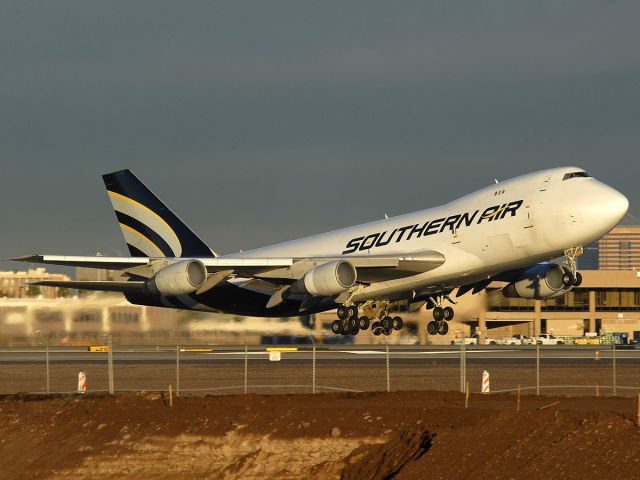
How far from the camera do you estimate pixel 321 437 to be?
29.5 meters

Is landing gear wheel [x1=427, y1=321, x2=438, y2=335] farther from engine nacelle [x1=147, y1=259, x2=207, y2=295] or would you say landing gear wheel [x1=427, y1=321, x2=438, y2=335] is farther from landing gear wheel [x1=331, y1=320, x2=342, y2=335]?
engine nacelle [x1=147, y1=259, x2=207, y2=295]

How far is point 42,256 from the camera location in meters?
47.2

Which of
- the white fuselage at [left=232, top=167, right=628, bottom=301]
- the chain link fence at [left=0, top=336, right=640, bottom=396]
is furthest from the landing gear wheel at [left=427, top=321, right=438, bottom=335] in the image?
the white fuselage at [left=232, top=167, right=628, bottom=301]

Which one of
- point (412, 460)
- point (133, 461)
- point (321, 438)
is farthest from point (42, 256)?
point (412, 460)

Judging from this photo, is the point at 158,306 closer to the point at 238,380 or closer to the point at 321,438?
the point at 238,380

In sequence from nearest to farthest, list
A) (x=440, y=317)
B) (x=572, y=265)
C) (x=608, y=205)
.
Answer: (x=608, y=205)
(x=572, y=265)
(x=440, y=317)

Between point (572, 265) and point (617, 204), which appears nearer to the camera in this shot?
point (617, 204)

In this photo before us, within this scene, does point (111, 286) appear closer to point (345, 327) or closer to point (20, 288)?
point (20, 288)

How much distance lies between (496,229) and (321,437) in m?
18.5

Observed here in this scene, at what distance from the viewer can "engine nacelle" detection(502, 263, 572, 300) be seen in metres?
52.4

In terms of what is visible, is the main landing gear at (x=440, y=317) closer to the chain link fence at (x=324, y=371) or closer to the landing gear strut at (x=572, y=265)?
the chain link fence at (x=324, y=371)

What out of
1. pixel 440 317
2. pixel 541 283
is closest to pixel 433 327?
pixel 440 317

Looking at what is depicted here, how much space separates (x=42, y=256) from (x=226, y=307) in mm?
11318

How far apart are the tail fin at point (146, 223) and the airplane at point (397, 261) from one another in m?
0.12
